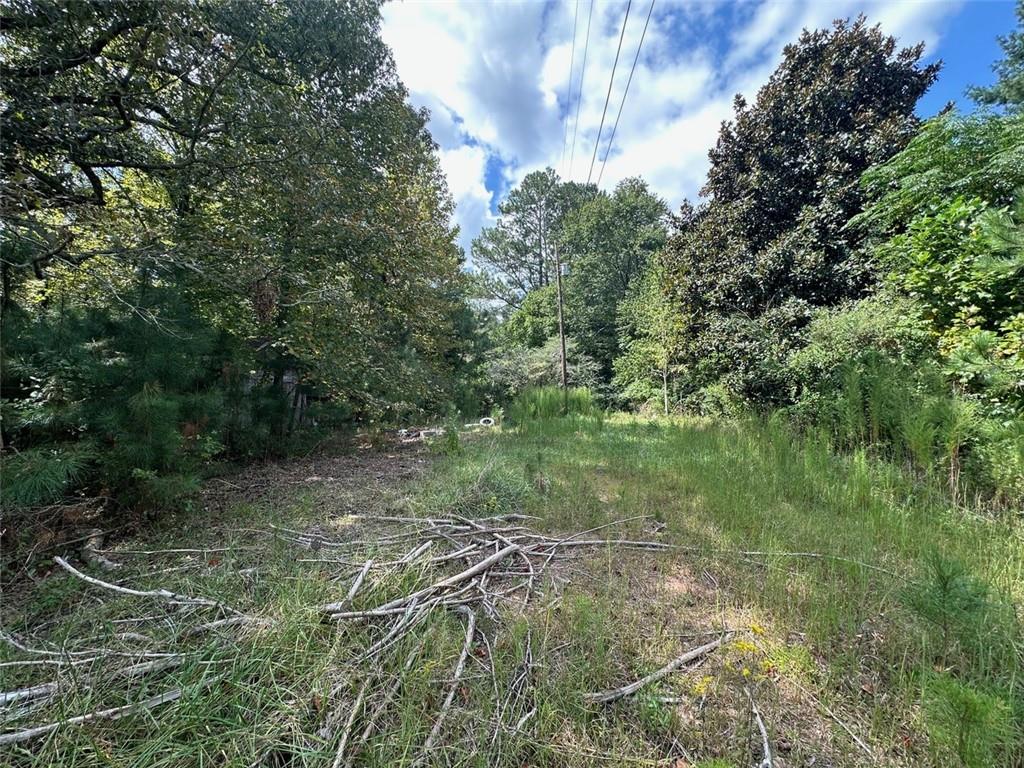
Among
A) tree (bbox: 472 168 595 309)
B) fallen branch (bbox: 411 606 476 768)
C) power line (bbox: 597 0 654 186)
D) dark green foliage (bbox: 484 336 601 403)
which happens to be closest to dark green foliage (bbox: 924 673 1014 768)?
fallen branch (bbox: 411 606 476 768)

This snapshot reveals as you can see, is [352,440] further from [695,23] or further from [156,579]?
[695,23]

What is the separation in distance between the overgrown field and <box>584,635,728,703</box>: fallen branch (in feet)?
0.06

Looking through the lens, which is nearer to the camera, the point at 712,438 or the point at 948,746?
the point at 948,746

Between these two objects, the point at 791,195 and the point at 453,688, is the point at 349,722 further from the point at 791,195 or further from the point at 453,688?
the point at 791,195

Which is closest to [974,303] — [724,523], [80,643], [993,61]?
[724,523]

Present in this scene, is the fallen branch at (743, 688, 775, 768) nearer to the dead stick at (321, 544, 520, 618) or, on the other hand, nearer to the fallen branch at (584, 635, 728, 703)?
the fallen branch at (584, 635, 728, 703)

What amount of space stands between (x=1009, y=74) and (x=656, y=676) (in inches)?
608

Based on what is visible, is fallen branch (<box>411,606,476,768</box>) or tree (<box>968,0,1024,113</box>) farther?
tree (<box>968,0,1024,113</box>)

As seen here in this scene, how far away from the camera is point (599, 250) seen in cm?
1544

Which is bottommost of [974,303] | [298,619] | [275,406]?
[298,619]

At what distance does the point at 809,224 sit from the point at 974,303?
3450 mm

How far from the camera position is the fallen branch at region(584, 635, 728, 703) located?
123cm

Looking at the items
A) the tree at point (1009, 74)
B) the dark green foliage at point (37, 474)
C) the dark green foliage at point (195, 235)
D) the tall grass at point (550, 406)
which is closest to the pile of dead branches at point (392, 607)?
the dark green foliage at point (37, 474)

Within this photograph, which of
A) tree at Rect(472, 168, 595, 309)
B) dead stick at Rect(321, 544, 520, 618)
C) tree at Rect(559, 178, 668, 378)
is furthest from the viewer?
tree at Rect(472, 168, 595, 309)
